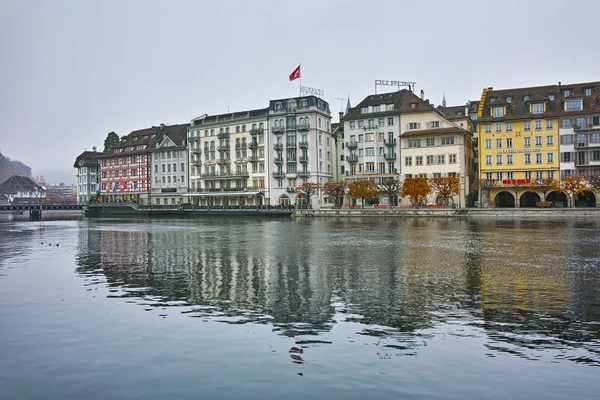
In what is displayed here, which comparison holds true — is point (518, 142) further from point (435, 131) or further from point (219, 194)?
point (219, 194)

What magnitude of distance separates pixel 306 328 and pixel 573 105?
84.7m

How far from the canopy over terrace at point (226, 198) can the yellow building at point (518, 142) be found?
47.5 meters

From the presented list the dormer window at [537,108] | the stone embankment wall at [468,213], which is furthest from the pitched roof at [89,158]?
the dormer window at [537,108]

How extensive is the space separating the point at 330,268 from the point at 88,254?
2049cm

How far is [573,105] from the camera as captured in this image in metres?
87.1

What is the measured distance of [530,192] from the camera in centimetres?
9325

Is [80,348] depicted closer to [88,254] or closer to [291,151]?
[88,254]

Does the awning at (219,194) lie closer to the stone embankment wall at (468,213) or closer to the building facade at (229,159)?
the building facade at (229,159)

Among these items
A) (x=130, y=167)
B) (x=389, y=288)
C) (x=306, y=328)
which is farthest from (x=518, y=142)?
(x=130, y=167)

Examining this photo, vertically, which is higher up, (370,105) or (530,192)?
(370,105)

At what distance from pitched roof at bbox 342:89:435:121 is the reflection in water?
5869 cm

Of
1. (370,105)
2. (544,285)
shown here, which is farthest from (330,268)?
(370,105)

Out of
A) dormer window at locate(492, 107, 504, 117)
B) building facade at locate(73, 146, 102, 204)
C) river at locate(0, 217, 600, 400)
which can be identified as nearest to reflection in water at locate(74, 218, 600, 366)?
river at locate(0, 217, 600, 400)

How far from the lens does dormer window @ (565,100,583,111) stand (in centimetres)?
8669
